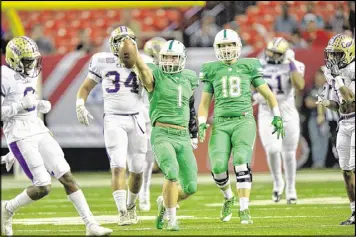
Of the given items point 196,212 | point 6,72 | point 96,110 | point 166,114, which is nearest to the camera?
point 6,72

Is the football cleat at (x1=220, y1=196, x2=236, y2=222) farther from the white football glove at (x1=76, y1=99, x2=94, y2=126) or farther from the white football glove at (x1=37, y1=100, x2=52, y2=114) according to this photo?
the white football glove at (x1=37, y1=100, x2=52, y2=114)

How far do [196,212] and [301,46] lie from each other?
6616mm

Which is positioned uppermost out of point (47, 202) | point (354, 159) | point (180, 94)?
point (180, 94)

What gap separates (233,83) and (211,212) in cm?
184

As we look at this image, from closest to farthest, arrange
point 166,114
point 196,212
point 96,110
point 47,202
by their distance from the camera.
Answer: point 166,114 < point 196,212 < point 47,202 < point 96,110

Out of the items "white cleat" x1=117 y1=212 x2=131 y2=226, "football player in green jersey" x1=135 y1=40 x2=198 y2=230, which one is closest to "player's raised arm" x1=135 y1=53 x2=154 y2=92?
"football player in green jersey" x1=135 y1=40 x2=198 y2=230

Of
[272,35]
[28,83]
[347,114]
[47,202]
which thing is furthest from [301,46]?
[28,83]

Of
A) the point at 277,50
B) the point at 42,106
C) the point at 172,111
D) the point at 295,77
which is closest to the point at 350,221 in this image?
the point at 172,111

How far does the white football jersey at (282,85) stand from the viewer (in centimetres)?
1191

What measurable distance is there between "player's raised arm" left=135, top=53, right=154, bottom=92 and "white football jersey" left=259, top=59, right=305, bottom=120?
11.8 feet

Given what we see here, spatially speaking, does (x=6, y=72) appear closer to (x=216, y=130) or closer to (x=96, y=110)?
(x=216, y=130)

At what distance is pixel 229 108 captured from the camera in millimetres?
9047

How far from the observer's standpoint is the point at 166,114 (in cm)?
851

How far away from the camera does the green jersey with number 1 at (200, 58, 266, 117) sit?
29.7 ft
